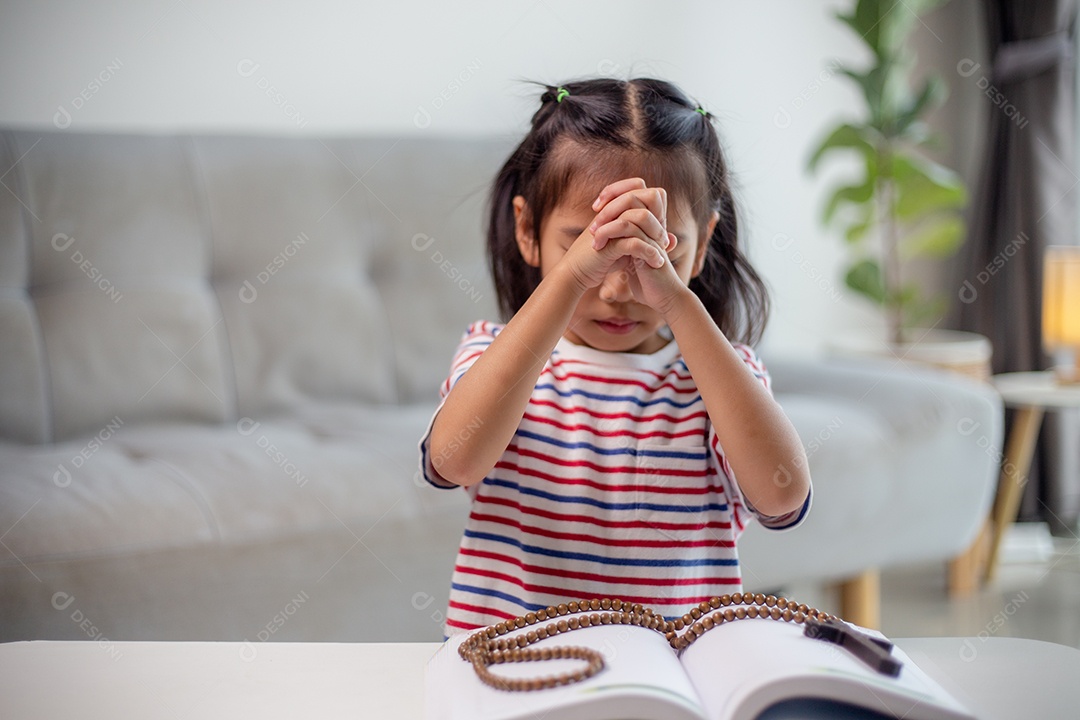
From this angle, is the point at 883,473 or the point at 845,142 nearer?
the point at 883,473

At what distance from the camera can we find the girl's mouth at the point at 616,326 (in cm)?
84

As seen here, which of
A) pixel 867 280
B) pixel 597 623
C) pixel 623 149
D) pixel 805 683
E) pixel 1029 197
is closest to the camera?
pixel 805 683

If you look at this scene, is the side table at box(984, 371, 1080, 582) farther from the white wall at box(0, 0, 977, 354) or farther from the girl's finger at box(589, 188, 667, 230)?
the girl's finger at box(589, 188, 667, 230)

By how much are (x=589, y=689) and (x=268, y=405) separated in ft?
4.77

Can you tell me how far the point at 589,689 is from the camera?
468 mm

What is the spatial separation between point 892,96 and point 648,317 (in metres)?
1.95

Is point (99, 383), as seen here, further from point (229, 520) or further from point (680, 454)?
point (680, 454)

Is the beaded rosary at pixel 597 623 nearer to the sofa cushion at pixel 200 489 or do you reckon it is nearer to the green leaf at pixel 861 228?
the sofa cushion at pixel 200 489

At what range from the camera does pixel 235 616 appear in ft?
4.48

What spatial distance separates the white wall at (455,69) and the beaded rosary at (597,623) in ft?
3.60

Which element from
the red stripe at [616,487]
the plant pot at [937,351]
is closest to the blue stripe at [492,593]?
the red stripe at [616,487]

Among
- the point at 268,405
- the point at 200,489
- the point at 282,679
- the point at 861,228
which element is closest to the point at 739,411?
the point at 282,679

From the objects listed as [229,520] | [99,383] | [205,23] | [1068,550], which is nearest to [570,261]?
[229,520]

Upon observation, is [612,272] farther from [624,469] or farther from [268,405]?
[268,405]
